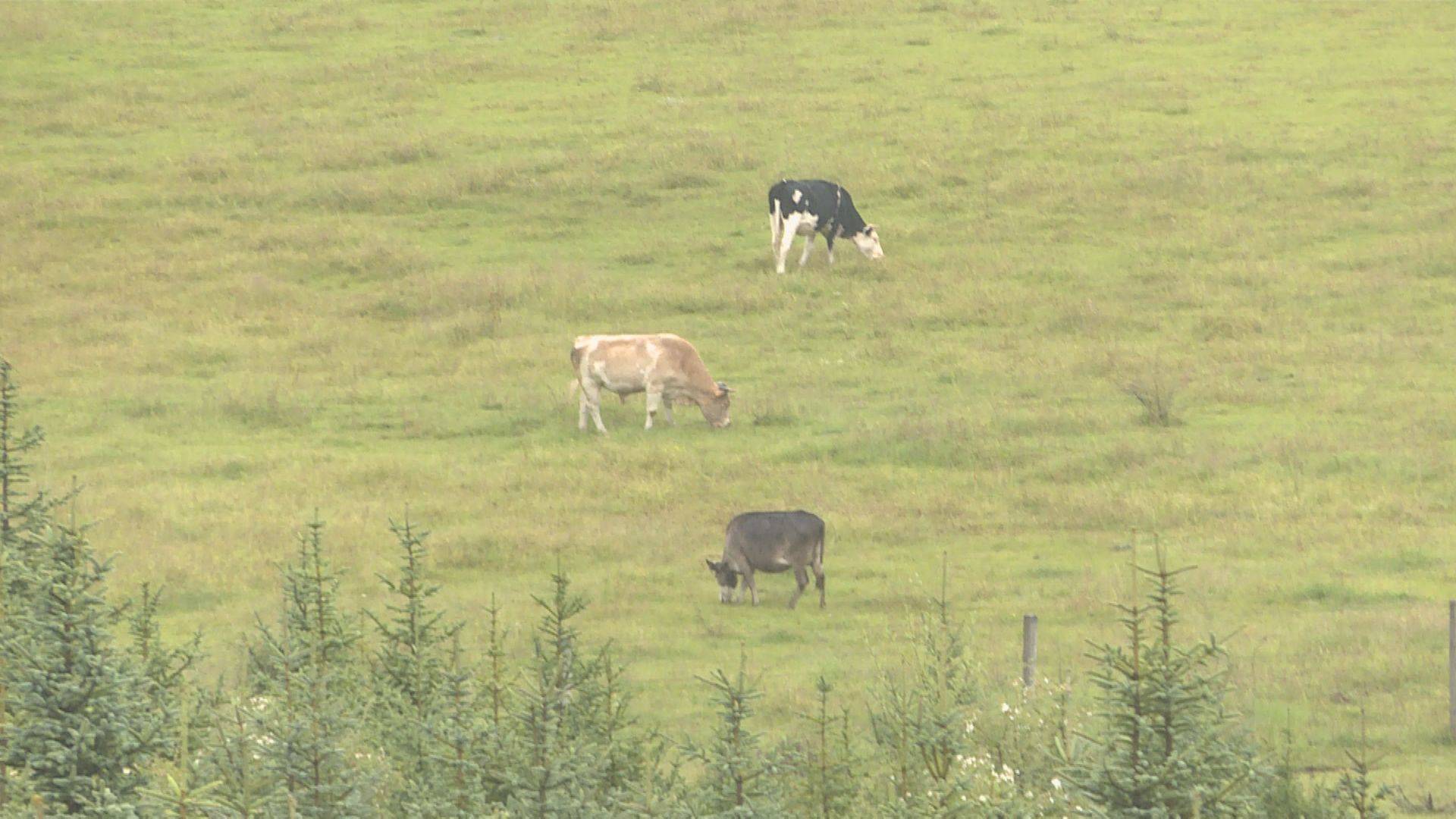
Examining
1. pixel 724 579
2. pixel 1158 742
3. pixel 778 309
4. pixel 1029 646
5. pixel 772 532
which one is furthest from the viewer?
pixel 778 309

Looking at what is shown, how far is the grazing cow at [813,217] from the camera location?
32.5m

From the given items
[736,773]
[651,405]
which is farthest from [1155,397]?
[736,773]

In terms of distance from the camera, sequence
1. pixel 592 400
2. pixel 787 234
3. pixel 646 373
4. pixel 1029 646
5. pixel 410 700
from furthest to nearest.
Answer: pixel 787 234
pixel 646 373
pixel 592 400
pixel 1029 646
pixel 410 700

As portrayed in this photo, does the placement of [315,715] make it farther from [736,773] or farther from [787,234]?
[787,234]

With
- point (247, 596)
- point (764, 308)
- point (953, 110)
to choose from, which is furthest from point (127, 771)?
point (953, 110)

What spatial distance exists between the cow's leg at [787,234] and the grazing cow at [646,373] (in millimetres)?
→ 7234

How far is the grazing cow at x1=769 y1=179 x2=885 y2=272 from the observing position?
32469 millimetres

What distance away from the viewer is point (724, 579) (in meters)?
18.3

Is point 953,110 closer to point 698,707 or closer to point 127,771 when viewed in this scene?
point 698,707

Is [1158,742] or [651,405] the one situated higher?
[651,405]

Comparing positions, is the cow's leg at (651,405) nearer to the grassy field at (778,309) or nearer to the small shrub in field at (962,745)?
the grassy field at (778,309)

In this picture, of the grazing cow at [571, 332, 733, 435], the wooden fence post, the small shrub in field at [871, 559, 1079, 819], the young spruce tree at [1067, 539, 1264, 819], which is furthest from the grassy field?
the young spruce tree at [1067, 539, 1264, 819]

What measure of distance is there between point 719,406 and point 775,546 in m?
6.91

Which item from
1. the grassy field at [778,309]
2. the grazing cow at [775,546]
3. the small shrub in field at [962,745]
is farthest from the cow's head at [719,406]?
the small shrub in field at [962,745]
